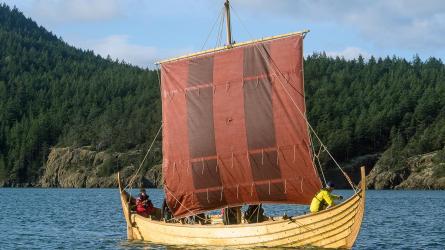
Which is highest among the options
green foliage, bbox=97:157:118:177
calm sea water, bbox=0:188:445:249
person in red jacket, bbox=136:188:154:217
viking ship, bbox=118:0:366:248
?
green foliage, bbox=97:157:118:177

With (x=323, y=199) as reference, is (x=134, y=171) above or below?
above

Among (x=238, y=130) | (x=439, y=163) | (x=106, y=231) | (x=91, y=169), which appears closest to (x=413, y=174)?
(x=439, y=163)

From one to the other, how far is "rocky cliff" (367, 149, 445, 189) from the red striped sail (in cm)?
12367

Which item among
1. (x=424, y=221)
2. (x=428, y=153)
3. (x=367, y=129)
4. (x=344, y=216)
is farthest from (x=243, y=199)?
(x=367, y=129)

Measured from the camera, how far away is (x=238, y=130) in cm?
3966

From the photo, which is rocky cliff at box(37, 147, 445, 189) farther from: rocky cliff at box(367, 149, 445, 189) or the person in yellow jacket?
the person in yellow jacket

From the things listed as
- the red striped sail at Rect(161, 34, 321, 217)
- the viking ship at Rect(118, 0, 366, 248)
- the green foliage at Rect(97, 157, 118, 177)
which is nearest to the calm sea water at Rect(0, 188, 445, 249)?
the viking ship at Rect(118, 0, 366, 248)

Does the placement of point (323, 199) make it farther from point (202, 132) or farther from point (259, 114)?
point (202, 132)

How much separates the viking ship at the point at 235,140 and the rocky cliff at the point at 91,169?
137074 millimetres

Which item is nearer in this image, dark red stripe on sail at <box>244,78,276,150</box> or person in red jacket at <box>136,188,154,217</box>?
dark red stripe on sail at <box>244,78,276,150</box>

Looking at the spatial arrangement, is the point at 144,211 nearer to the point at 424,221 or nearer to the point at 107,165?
the point at 424,221

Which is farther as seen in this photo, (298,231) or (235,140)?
(235,140)

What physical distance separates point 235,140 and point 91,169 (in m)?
153

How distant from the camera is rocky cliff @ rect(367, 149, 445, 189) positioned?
15884cm
